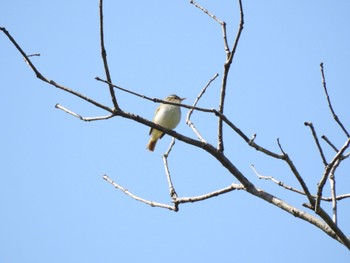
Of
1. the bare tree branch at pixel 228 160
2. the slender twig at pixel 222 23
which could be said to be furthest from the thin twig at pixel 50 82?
the slender twig at pixel 222 23

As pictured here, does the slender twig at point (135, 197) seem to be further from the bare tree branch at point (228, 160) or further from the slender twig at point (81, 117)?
the slender twig at point (81, 117)

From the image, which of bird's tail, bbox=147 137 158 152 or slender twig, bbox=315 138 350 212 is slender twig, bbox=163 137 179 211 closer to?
slender twig, bbox=315 138 350 212

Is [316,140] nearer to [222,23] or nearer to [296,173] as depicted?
[296,173]

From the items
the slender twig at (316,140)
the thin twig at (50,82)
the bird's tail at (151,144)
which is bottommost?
the slender twig at (316,140)

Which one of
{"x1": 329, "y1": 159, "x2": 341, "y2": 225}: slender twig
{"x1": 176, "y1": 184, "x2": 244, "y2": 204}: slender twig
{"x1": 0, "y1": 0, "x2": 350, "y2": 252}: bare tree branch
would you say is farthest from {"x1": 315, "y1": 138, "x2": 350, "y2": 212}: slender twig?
{"x1": 176, "y1": 184, "x2": 244, "y2": 204}: slender twig

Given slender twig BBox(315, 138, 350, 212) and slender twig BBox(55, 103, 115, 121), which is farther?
slender twig BBox(55, 103, 115, 121)

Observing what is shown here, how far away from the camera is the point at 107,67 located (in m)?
2.78

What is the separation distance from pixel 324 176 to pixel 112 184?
215 cm

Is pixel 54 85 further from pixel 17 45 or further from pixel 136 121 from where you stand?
pixel 136 121

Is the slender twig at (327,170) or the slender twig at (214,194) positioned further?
the slender twig at (214,194)

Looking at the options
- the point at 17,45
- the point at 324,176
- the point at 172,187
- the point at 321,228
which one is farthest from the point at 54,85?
the point at 321,228

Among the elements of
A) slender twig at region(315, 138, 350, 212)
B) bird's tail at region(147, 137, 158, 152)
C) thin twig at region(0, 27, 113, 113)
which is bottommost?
slender twig at region(315, 138, 350, 212)

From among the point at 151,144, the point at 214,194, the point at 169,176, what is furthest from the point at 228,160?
the point at 151,144

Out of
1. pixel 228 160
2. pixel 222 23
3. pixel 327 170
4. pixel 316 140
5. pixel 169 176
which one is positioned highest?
pixel 222 23
